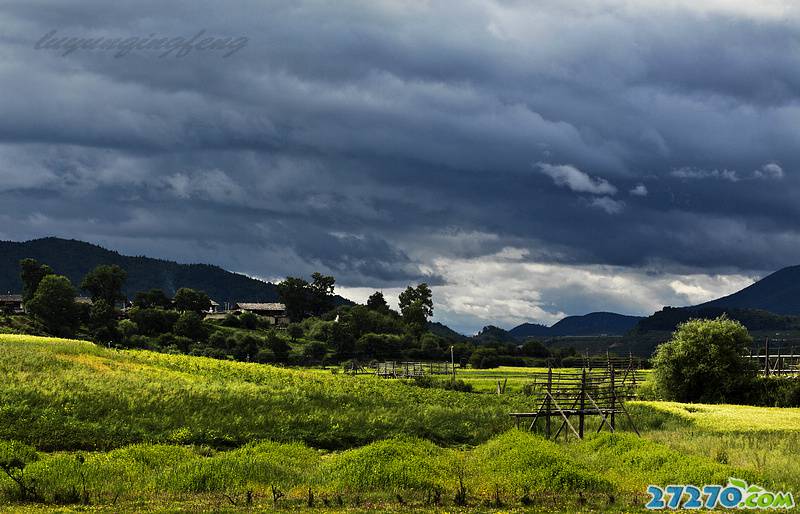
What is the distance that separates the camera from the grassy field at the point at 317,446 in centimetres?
3459

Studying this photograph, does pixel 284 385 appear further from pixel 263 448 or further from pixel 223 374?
pixel 263 448

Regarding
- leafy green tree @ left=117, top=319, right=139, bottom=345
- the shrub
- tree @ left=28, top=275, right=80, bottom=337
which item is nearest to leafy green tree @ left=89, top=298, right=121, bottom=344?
leafy green tree @ left=117, top=319, right=139, bottom=345

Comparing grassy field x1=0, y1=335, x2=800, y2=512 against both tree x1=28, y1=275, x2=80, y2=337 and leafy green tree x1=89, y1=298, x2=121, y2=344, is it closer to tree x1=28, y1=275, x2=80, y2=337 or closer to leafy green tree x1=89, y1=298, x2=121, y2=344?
leafy green tree x1=89, y1=298, x2=121, y2=344

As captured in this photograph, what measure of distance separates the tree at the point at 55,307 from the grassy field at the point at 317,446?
106 m

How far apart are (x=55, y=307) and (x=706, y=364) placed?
148691 mm

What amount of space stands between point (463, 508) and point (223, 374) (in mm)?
53614

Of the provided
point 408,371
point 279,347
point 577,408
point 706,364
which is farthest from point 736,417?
point 279,347

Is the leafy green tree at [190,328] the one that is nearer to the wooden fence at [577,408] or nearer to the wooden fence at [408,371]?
the wooden fence at [408,371]

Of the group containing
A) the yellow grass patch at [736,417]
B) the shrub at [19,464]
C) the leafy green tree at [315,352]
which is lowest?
the shrub at [19,464]

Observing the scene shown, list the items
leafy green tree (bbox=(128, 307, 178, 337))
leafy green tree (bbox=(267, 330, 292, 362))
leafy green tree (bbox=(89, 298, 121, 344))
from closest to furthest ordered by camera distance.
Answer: leafy green tree (bbox=(267, 330, 292, 362)) → leafy green tree (bbox=(89, 298, 121, 344)) → leafy green tree (bbox=(128, 307, 178, 337))

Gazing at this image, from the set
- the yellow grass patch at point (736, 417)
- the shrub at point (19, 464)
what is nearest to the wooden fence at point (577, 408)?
the yellow grass patch at point (736, 417)

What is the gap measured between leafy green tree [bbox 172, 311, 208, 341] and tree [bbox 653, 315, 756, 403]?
126 m

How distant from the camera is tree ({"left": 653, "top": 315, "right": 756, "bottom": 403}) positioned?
82.5m

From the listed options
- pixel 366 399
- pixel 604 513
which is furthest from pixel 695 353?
pixel 604 513
